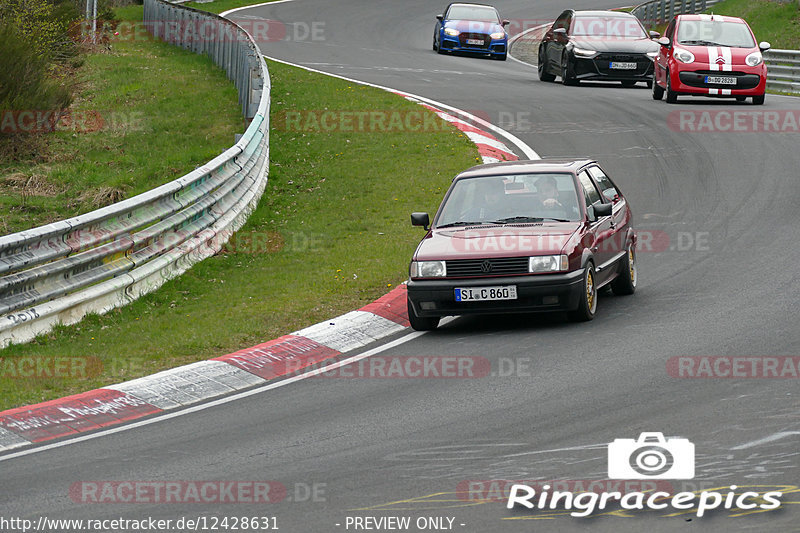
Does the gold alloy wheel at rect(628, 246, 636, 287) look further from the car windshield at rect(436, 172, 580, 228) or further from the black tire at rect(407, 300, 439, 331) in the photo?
the black tire at rect(407, 300, 439, 331)

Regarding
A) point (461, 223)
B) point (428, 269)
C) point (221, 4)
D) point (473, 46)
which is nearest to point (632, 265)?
point (461, 223)

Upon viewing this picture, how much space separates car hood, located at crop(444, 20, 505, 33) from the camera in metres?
36.1

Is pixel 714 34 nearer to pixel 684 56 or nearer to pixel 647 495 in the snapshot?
pixel 684 56

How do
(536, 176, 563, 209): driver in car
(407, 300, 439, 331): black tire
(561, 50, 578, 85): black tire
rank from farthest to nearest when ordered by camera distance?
(561, 50, 578, 85): black tire
(536, 176, 563, 209): driver in car
(407, 300, 439, 331): black tire

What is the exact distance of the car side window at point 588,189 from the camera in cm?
1187

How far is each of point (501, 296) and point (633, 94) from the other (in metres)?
16.4

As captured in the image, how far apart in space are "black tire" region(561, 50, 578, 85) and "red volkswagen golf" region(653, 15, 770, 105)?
310 centimetres

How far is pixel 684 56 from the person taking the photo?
2327 cm

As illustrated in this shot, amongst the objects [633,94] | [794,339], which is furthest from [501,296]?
[633,94]

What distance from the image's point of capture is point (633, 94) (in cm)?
2600

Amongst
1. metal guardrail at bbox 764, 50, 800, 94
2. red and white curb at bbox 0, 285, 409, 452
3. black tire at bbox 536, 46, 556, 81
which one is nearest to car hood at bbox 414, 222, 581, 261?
red and white curb at bbox 0, 285, 409, 452

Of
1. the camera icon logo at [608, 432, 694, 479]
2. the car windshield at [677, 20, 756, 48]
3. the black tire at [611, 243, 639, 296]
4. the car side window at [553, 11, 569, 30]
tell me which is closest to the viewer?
the camera icon logo at [608, 432, 694, 479]

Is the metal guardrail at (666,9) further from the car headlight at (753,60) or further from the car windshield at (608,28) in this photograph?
the car headlight at (753,60)

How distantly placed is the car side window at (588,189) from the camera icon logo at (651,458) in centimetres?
486
